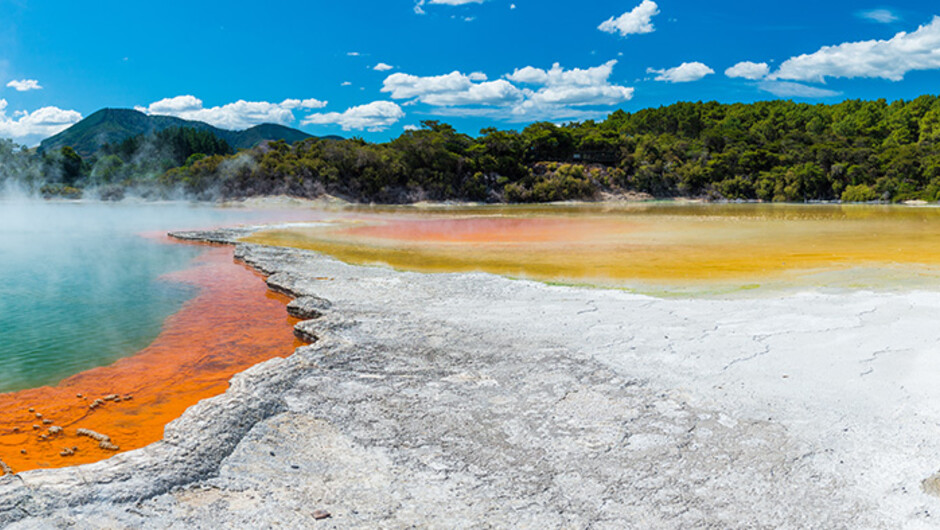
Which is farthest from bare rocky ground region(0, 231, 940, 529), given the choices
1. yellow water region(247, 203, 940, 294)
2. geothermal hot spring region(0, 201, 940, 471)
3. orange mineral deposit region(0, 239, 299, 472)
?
yellow water region(247, 203, 940, 294)

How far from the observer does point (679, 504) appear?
358 cm

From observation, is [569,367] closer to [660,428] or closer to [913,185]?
[660,428]

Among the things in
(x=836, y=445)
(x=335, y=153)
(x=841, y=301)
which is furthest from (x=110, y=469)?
(x=335, y=153)

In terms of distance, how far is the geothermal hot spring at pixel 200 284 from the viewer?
6102 millimetres

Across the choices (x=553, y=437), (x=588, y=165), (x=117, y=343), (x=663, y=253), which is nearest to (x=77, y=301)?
(x=117, y=343)

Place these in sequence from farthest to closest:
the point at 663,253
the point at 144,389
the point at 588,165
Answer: the point at 588,165, the point at 663,253, the point at 144,389

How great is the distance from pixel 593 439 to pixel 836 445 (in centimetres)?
162

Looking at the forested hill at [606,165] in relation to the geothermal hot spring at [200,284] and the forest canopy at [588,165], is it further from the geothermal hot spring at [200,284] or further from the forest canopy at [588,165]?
the geothermal hot spring at [200,284]

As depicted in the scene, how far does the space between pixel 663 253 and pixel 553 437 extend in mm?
12319

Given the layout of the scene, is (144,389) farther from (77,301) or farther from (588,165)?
(588,165)

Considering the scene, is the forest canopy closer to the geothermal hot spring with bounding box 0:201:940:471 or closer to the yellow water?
the yellow water

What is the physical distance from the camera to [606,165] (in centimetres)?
7600

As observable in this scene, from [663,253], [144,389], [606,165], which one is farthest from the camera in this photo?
[606,165]

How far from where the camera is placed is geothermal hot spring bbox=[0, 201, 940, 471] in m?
6.10
